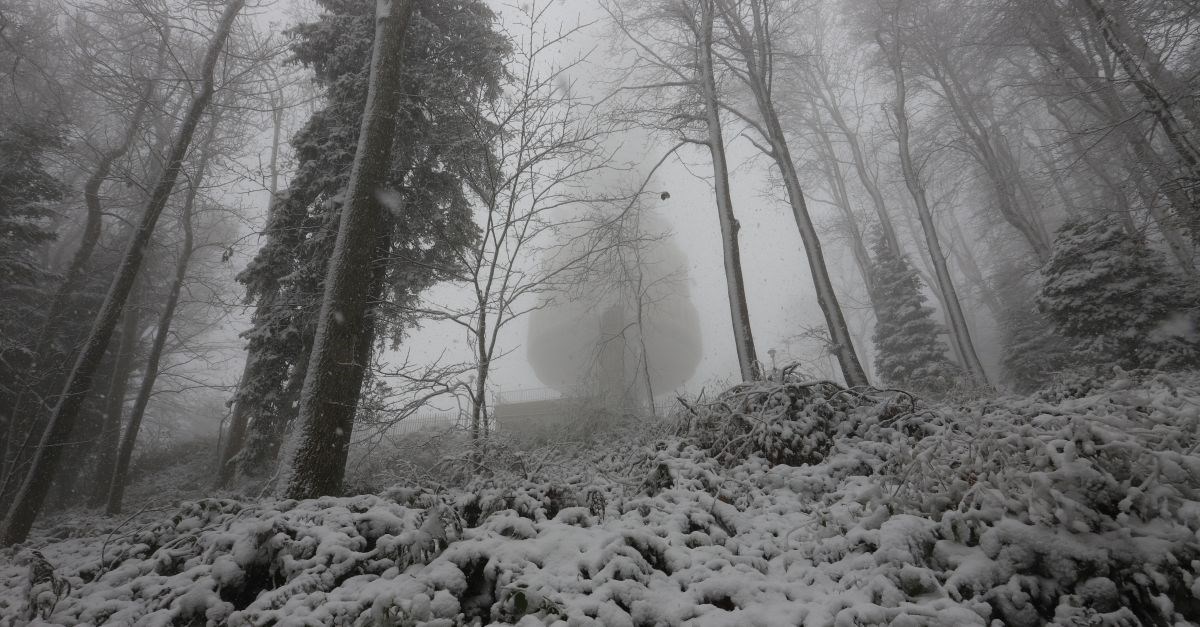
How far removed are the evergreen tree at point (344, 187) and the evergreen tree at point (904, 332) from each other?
13.2 m

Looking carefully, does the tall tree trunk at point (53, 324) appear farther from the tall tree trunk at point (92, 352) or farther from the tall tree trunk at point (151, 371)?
the tall tree trunk at point (92, 352)

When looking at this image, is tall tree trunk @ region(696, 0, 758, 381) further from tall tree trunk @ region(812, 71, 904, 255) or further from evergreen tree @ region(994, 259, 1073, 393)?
evergreen tree @ region(994, 259, 1073, 393)

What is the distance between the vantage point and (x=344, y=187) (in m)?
7.09

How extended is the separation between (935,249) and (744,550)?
10.6 metres

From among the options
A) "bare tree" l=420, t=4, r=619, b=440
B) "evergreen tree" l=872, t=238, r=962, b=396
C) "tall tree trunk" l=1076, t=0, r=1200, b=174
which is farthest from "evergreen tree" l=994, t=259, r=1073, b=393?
"bare tree" l=420, t=4, r=619, b=440

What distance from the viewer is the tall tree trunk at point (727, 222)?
7.07 metres

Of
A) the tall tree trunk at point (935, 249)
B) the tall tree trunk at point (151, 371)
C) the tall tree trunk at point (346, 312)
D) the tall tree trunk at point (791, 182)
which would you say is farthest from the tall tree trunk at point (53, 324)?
the tall tree trunk at point (935, 249)

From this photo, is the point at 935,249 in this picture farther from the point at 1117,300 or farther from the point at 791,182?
the point at 791,182

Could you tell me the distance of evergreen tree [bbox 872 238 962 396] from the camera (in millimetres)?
13648

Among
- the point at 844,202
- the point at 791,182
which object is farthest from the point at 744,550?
the point at 844,202

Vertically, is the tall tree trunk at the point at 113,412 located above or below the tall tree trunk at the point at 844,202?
below

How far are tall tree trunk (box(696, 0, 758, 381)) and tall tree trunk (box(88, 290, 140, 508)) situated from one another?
1383cm

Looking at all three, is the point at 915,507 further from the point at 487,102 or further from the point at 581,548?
the point at 487,102

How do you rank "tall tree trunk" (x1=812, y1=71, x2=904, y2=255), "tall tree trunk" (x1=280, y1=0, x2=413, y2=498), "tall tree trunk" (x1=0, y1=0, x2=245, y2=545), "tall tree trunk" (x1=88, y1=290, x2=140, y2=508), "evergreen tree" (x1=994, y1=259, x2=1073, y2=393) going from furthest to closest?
"tall tree trunk" (x1=812, y1=71, x2=904, y2=255) < "evergreen tree" (x1=994, y1=259, x2=1073, y2=393) < "tall tree trunk" (x1=88, y1=290, x2=140, y2=508) < "tall tree trunk" (x1=0, y1=0, x2=245, y2=545) < "tall tree trunk" (x1=280, y1=0, x2=413, y2=498)
